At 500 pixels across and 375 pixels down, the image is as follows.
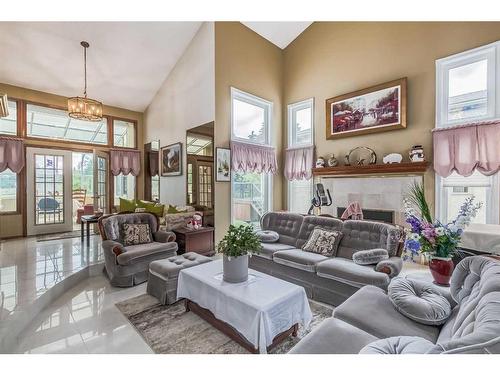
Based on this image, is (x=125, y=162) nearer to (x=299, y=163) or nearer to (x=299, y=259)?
(x=299, y=163)

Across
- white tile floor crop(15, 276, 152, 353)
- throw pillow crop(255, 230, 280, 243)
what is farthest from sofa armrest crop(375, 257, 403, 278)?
white tile floor crop(15, 276, 152, 353)

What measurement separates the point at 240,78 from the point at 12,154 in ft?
16.7

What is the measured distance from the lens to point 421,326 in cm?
156

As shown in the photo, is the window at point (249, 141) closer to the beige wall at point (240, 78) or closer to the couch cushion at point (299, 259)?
the beige wall at point (240, 78)

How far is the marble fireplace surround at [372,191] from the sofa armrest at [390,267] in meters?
2.28

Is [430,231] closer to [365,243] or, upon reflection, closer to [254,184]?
[365,243]

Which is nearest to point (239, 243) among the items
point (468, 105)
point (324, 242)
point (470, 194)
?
point (324, 242)

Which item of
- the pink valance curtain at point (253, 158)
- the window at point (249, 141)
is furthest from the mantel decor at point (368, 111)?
the window at point (249, 141)

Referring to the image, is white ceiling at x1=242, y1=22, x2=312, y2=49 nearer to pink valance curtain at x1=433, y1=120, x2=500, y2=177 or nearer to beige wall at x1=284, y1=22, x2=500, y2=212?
beige wall at x1=284, y1=22, x2=500, y2=212

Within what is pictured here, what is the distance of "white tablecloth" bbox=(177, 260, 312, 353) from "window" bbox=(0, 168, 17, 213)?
5.42 m

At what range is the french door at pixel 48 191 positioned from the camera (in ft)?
18.5

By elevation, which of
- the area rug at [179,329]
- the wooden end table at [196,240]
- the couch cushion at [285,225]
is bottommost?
the area rug at [179,329]
